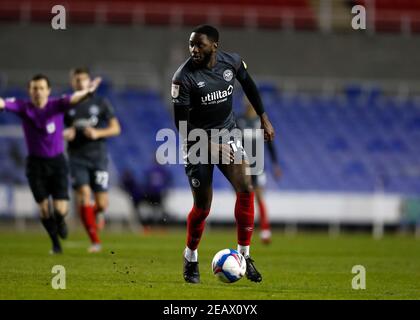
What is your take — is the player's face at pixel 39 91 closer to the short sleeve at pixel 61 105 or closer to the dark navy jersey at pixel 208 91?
the short sleeve at pixel 61 105

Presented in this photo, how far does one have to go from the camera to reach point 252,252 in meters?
16.0

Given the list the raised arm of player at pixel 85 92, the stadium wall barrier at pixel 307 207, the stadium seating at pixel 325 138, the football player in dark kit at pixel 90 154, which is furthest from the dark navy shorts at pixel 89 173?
the stadium seating at pixel 325 138

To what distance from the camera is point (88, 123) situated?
1556cm

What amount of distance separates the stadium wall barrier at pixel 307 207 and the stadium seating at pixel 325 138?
1784 mm

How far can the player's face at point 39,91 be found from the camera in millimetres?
13328

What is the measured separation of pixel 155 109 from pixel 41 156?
636 inches

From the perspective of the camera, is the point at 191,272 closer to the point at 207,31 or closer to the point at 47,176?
the point at 207,31

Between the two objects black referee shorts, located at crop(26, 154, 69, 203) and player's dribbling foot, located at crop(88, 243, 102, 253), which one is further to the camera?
player's dribbling foot, located at crop(88, 243, 102, 253)

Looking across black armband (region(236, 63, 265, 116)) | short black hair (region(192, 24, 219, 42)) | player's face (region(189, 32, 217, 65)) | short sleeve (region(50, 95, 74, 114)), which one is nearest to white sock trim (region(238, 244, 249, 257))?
black armband (region(236, 63, 265, 116))

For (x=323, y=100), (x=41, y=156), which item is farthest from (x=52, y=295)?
(x=323, y=100)

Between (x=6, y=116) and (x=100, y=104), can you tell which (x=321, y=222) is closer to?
(x=6, y=116)

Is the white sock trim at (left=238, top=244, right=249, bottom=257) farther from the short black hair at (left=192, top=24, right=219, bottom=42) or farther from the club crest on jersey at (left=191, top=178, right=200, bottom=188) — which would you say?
the short black hair at (left=192, top=24, right=219, bottom=42)

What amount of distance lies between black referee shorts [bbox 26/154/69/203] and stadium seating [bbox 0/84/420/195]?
1383 centimetres

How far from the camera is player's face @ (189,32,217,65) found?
968 centimetres
